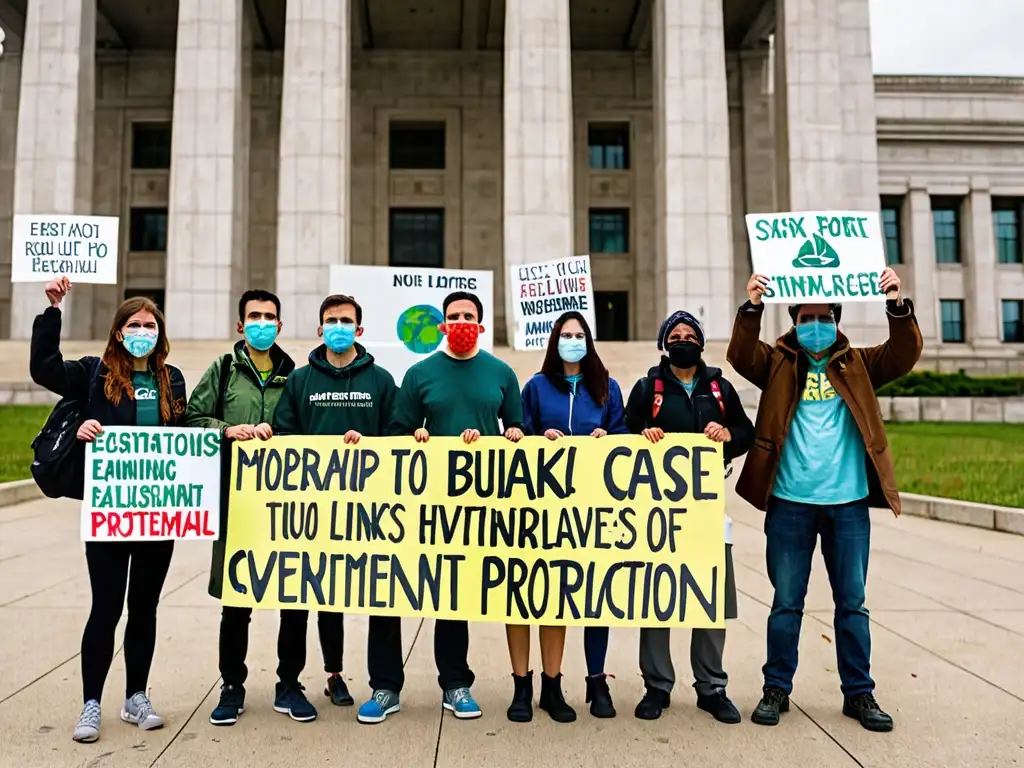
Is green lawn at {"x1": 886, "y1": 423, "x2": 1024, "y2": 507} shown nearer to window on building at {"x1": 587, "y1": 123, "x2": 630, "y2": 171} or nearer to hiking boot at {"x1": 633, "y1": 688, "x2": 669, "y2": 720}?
hiking boot at {"x1": 633, "y1": 688, "x2": 669, "y2": 720}

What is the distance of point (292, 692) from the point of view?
4738mm

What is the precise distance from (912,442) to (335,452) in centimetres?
1737

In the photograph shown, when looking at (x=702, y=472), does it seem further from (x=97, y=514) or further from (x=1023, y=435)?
→ (x=1023, y=435)

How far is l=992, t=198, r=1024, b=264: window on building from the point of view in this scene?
139 ft

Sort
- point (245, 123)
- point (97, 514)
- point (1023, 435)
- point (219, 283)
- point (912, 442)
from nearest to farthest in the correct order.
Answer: point (97, 514), point (912, 442), point (1023, 435), point (219, 283), point (245, 123)

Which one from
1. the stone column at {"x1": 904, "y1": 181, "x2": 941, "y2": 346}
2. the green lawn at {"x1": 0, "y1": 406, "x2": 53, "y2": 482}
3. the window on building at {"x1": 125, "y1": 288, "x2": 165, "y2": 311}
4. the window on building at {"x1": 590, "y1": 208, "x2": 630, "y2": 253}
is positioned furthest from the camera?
the stone column at {"x1": 904, "y1": 181, "x2": 941, "y2": 346}

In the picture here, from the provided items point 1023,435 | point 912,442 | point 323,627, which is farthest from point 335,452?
point 1023,435

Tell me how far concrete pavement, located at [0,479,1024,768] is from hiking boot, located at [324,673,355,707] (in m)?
0.06

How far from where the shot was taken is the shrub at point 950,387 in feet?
87.1

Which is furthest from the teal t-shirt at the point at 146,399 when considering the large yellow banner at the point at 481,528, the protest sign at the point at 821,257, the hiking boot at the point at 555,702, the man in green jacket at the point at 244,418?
the protest sign at the point at 821,257

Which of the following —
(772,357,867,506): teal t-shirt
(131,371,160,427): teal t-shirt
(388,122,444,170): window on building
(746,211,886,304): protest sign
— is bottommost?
(772,357,867,506): teal t-shirt

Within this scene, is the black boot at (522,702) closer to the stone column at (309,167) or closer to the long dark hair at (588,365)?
the long dark hair at (588,365)

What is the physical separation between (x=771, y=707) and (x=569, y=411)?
6.69 feet

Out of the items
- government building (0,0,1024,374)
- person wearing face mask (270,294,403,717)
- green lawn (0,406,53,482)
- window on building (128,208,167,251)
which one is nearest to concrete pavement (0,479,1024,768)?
person wearing face mask (270,294,403,717)
